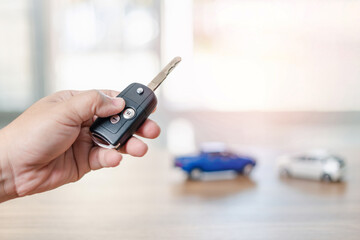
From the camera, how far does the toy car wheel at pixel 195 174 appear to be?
1.17 metres

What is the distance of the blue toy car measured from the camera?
1.16 metres

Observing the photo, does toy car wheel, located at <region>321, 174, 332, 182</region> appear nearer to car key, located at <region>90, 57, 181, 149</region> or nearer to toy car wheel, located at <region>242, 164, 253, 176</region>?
toy car wheel, located at <region>242, 164, 253, 176</region>

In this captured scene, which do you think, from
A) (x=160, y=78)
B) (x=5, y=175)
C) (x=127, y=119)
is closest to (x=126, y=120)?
(x=127, y=119)

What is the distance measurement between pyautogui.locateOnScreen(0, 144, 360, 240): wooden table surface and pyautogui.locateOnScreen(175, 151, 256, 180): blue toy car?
31mm

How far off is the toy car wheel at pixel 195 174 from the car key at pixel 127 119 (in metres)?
0.46

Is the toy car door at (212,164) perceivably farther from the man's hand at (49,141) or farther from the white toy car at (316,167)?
the man's hand at (49,141)

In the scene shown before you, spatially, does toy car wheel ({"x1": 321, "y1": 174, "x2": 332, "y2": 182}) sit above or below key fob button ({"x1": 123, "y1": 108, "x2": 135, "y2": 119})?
below

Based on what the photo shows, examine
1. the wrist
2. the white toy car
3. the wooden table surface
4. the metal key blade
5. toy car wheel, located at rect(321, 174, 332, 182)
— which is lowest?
the wooden table surface

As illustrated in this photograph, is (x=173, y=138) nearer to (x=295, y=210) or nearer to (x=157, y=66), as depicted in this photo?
(x=157, y=66)

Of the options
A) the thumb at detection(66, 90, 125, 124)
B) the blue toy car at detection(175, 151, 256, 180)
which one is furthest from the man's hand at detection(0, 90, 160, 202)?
the blue toy car at detection(175, 151, 256, 180)

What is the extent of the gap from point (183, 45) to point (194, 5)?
286mm

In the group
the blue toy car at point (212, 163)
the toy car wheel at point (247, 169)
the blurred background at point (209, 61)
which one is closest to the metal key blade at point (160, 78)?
the blue toy car at point (212, 163)

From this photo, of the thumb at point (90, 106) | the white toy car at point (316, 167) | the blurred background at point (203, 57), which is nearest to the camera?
the thumb at point (90, 106)

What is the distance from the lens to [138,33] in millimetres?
2793
